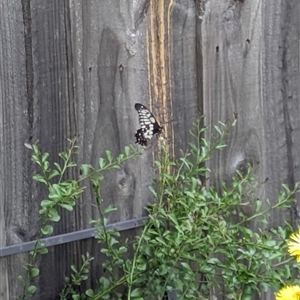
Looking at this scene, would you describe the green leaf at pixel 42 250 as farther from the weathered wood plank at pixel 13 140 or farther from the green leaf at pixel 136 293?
the green leaf at pixel 136 293

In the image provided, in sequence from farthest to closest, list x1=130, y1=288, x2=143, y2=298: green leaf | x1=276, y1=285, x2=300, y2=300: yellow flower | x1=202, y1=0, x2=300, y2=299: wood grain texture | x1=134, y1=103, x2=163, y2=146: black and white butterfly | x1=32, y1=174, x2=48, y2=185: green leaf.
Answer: x1=202, y1=0, x2=300, y2=299: wood grain texture < x1=134, y1=103, x2=163, y2=146: black and white butterfly < x1=130, y1=288, x2=143, y2=298: green leaf < x1=32, y1=174, x2=48, y2=185: green leaf < x1=276, y1=285, x2=300, y2=300: yellow flower

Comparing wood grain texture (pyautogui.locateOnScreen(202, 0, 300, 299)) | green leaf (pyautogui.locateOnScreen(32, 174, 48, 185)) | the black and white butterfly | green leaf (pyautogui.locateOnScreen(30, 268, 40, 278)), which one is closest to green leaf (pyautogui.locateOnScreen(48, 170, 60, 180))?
green leaf (pyautogui.locateOnScreen(32, 174, 48, 185))

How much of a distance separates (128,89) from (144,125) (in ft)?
0.37

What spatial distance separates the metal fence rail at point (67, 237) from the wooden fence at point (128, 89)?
14 millimetres

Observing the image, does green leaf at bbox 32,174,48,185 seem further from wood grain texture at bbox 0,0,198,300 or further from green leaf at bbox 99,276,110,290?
green leaf at bbox 99,276,110,290

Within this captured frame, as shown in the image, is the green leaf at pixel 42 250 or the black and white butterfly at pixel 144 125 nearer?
the green leaf at pixel 42 250

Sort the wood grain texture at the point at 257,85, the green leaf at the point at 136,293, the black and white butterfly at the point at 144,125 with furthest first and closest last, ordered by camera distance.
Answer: the wood grain texture at the point at 257,85 < the black and white butterfly at the point at 144,125 < the green leaf at the point at 136,293

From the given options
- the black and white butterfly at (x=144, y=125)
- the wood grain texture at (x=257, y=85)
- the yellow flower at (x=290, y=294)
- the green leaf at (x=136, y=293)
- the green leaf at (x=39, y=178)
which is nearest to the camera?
the yellow flower at (x=290, y=294)

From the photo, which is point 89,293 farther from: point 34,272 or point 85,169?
point 85,169

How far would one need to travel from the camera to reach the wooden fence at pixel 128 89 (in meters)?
1.81

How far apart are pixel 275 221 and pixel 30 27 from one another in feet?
3.43

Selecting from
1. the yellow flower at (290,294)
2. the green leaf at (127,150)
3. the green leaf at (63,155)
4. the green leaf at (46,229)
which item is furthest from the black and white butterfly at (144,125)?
the yellow flower at (290,294)

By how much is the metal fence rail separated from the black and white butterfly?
0.23 m

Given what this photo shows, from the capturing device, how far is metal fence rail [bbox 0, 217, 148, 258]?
5.94 ft
